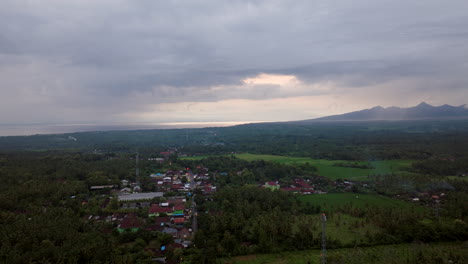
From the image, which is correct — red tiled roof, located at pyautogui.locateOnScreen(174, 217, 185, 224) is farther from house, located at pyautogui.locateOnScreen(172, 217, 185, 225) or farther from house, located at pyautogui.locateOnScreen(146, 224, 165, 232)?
house, located at pyautogui.locateOnScreen(146, 224, 165, 232)

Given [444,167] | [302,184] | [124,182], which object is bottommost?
[302,184]

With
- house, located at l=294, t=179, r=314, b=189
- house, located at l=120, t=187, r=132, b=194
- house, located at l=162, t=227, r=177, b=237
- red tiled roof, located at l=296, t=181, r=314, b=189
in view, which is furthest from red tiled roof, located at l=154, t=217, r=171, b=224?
red tiled roof, located at l=296, t=181, r=314, b=189

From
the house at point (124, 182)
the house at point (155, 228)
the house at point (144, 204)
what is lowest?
the house at point (155, 228)

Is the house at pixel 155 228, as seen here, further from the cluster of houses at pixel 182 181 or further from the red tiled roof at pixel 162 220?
the cluster of houses at pixel 182 181

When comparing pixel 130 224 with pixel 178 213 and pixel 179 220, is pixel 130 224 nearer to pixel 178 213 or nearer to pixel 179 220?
pixel 179 220

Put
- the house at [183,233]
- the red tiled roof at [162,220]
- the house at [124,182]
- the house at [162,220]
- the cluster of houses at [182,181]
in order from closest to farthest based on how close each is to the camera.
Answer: the house at [183,233] < the house at [162,220] < the red tiled roof at [162,220] < the cluster of houses at [182,181] < the house at [124,182]

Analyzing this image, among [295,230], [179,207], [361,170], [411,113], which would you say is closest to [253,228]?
[295,230]

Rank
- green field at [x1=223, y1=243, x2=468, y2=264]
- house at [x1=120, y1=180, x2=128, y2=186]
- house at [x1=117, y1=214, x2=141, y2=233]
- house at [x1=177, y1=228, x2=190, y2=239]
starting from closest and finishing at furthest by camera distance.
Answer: green field at [x1=223, y1=243, x2=468, y2=264], house at [x1=177, y1=228, x2=190, y2=239], house at [x1=117, y1=214, x2=141, y2=233], house at [x1=120, y1=180, x2=128, y2=186]

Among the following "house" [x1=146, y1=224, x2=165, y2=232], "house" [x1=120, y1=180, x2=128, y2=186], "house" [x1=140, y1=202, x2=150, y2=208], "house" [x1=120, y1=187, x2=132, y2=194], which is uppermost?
"house" [x1=120, y1=180, x2=128, y2=186]

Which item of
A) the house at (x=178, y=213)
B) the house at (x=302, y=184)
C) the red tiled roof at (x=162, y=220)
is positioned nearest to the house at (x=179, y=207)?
the house at (x=178, y=213)
